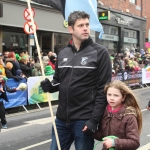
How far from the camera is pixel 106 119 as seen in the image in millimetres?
3055

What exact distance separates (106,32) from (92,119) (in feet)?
75.2

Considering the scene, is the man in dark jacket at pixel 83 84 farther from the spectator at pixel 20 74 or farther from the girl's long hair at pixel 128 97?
the spectator at pixel 20 74

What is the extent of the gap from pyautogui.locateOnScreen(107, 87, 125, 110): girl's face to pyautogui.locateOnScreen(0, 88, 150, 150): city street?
8.97 feet

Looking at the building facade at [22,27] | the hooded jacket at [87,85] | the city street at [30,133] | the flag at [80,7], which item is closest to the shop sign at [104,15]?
the building facade at [22,27]

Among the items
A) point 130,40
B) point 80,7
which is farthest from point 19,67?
point 130,40

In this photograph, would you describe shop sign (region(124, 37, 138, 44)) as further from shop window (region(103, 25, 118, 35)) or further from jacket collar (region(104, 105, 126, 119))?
jacket collar (region(104, 105, 126, 119))

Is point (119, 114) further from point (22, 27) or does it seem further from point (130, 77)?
point (22, 27)

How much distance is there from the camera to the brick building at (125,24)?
25.6 m

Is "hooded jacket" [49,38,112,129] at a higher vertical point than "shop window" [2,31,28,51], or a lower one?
lower

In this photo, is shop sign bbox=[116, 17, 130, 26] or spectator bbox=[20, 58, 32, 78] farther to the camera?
shop sign bbox=[116, 17, 130, 26]

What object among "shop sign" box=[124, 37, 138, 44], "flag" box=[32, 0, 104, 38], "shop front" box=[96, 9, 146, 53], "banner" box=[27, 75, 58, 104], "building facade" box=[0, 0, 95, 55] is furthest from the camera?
"shop sign" box=[124, 37, 138, 44]

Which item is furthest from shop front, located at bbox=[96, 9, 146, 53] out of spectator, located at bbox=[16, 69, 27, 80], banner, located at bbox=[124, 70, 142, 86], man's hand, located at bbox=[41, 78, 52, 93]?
man's hand, located at bbox=[41, 78, 52, 93]

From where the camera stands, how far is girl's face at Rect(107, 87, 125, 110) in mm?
3037

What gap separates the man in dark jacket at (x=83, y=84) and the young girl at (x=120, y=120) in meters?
0.08
